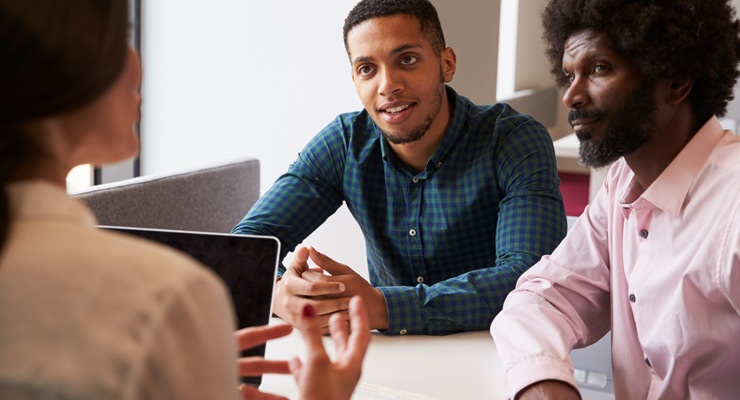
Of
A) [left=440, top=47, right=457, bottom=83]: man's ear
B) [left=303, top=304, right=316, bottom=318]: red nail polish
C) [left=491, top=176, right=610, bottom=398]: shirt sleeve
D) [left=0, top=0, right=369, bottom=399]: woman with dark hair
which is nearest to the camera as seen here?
[left=0, top=0, right=369, bottom=399]: woman with dark hair

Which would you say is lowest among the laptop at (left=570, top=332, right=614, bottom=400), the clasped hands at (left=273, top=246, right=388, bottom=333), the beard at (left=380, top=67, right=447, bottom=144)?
the laptop at (left=570, top=332, right=614, bottom=400)

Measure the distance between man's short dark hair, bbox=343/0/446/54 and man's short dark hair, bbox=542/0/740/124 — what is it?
596 millimetres

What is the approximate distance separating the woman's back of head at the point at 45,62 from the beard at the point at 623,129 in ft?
3.26

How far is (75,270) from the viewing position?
408 millimetres

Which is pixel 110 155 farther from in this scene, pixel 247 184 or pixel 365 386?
pixel 247 184

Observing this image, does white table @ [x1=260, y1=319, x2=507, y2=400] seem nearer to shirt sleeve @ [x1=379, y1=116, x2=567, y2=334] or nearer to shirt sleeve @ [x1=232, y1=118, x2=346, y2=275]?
shirt sleeve @ [x1=379, y1=116, x2=567, y2=334]

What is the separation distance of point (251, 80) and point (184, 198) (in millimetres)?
599

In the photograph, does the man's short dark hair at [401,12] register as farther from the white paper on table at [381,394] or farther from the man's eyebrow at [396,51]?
the white paper on table at [381,394]

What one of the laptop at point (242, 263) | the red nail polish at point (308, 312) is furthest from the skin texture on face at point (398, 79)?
the red nail polish at point (308, 312)

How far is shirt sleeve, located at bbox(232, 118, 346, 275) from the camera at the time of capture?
1840 mm

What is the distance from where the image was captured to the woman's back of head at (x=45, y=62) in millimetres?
419

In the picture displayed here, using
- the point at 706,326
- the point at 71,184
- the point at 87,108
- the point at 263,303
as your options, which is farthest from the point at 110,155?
the point at 71,184

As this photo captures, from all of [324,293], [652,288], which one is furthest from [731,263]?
[324,293]

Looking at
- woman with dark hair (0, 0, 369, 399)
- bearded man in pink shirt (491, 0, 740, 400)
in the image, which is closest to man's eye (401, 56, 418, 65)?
bearded man in pink shirt (491, 0, 740, 400)
